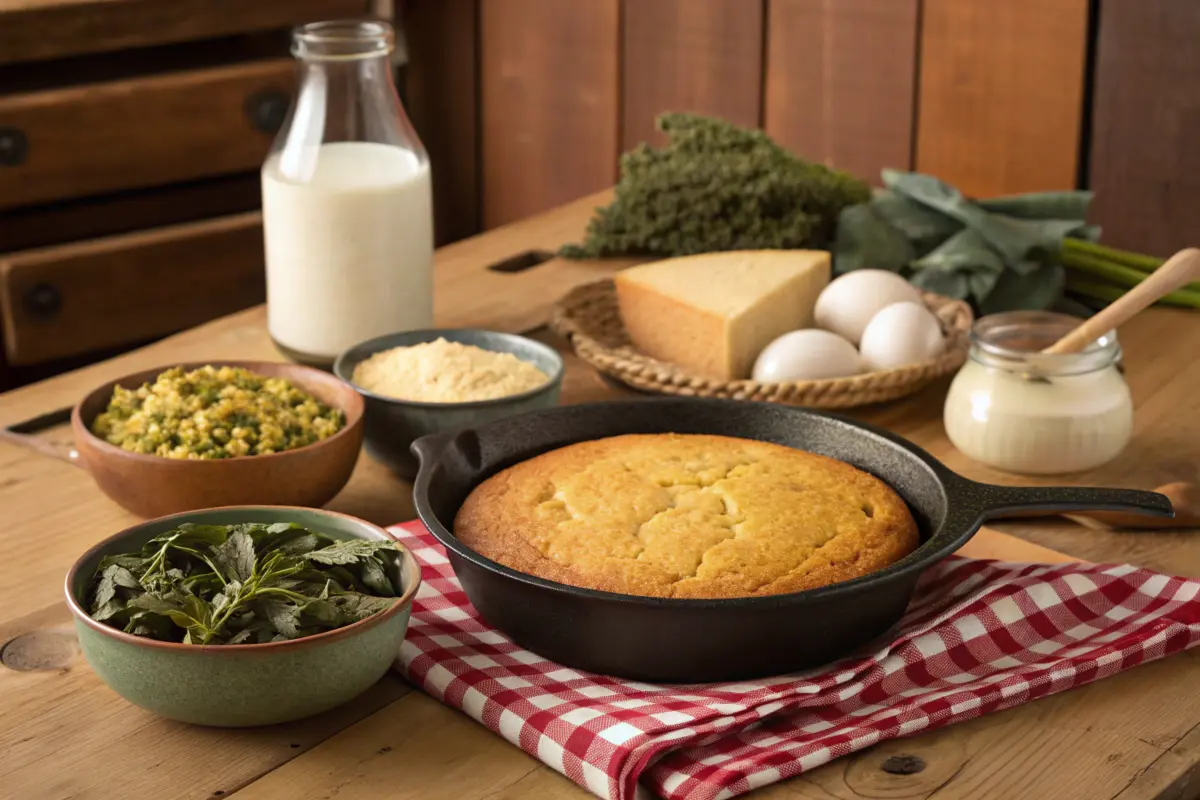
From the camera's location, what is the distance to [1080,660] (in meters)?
1.04

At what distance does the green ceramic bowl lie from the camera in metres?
0.91

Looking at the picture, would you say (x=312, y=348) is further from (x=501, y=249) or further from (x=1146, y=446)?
(x=1146, y=446)

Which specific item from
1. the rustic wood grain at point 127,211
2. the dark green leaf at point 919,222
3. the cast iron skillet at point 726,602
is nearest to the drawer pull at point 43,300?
the rustic wood grain at point 127,211

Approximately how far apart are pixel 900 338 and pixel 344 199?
61cm

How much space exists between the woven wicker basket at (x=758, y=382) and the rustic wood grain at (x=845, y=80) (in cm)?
110

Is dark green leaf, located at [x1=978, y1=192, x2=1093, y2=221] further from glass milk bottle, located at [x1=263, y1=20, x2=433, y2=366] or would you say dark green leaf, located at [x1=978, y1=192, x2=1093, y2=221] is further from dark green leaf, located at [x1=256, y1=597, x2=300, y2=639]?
dark green leaf, located at [x1=256, y1=597, x2=300, y2=639]

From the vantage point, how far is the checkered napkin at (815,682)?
0.92 m

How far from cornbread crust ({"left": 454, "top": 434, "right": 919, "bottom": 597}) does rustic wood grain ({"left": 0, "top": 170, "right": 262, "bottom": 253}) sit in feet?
5.73

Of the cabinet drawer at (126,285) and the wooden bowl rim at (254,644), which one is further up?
the wooden bowl rim at (254,644)

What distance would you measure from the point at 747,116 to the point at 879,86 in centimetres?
30

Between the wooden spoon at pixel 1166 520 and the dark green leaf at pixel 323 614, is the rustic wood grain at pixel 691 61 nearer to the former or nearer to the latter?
the wooden spoon at pixel 1166 520

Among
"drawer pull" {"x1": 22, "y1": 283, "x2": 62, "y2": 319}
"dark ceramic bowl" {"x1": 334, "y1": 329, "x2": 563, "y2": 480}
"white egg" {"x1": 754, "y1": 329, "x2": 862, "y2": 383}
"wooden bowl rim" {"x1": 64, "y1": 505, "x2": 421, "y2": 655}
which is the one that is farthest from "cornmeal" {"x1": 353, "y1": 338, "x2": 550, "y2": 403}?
"drawer pull" {"x1": 22, "y1": 283, "x2": 62, "y2": 319}

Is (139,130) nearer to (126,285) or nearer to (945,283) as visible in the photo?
(126,285)

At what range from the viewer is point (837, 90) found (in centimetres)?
279
